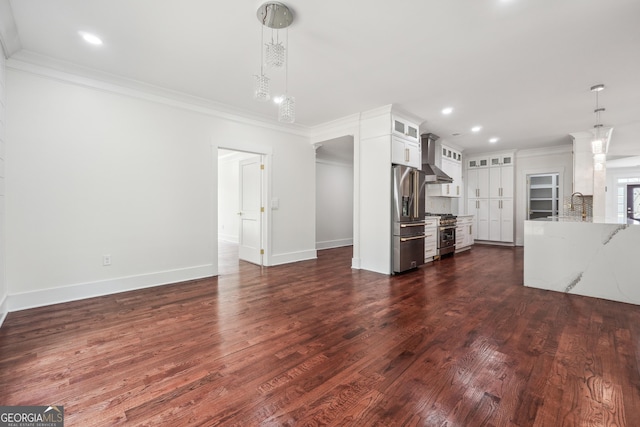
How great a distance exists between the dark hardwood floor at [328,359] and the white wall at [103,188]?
0.44 meters

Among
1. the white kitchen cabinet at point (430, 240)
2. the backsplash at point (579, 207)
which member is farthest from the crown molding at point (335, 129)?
the backsplash at point (579, 207)

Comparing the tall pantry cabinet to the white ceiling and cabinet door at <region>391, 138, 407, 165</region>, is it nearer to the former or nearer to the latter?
the white ceiling

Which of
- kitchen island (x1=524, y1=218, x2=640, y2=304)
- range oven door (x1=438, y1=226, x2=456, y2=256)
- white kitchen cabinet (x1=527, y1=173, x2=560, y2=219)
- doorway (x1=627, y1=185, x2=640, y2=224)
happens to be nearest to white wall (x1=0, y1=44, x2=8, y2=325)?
kitchen island (x1=524, y1=218, x2=640, y2=304)

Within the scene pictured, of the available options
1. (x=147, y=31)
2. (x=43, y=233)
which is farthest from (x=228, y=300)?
(x=147, y=31)

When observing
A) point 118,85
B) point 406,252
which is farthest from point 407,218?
point 118,85

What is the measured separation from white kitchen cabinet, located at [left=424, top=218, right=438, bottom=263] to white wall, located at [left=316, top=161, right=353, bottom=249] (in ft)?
9.92

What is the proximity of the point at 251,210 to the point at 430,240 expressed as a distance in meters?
3.74

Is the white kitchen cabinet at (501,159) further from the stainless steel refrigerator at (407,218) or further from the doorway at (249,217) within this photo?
the doorway at (249,217)

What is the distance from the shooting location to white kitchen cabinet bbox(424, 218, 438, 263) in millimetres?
5637

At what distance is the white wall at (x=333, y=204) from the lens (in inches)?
310

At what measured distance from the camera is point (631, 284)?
133 inches

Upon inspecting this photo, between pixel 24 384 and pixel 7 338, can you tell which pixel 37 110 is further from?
pixel 24 384

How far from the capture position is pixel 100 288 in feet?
11.7

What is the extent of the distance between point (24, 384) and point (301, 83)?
151 inches
